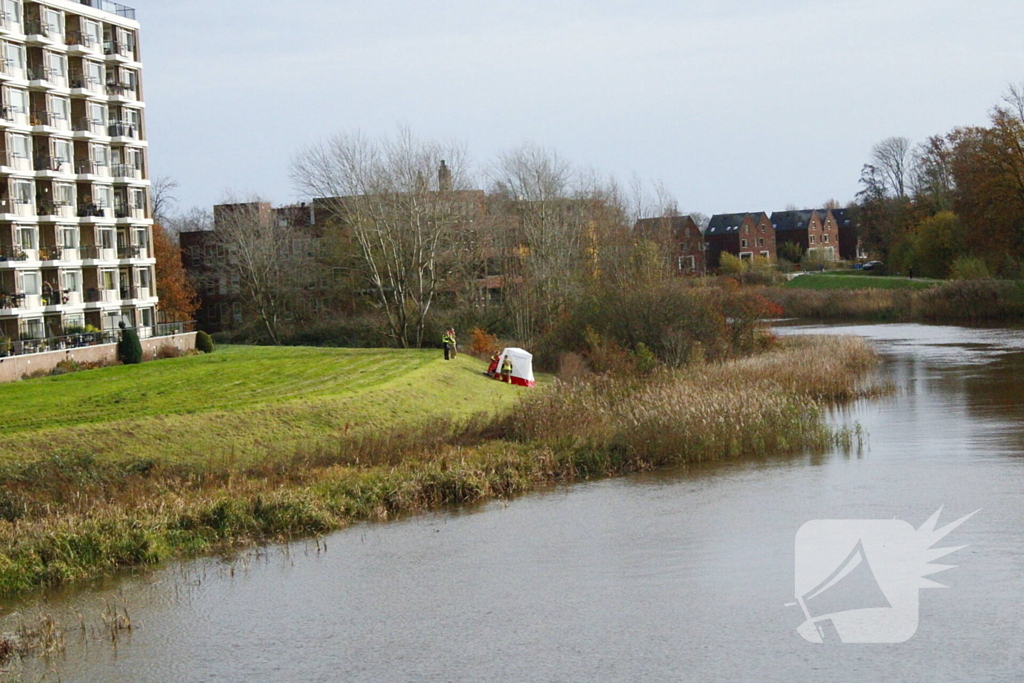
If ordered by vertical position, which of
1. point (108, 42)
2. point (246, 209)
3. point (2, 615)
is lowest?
point (2, 615)

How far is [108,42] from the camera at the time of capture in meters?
59.8

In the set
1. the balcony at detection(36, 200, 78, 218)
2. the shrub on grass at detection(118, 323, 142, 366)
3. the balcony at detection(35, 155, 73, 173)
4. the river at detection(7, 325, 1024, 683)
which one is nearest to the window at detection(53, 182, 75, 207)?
the balcony at detection(36, 200, 78, 218)

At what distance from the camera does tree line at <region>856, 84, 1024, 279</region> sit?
232 ft

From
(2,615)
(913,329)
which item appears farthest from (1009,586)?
(913,329)

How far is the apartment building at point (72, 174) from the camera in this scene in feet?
173

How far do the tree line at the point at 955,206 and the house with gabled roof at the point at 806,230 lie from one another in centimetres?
1117

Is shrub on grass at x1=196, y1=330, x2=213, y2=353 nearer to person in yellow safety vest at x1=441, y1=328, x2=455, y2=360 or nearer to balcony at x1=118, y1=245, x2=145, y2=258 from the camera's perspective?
balcony at x1=118, y1=245, x2=145, y2=258

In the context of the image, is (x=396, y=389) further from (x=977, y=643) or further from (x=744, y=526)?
(x=977, y=643)

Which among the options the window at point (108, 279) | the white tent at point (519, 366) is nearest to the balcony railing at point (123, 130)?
the window at point (108, 279)

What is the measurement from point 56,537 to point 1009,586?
1379 cm

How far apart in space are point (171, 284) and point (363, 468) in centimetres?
5185

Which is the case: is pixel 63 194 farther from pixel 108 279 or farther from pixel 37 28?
pixel 37 28

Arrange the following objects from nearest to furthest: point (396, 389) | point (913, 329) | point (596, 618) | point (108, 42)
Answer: point (596, 618) → point (396, 389) → point (108, 42) → point (913, 329)

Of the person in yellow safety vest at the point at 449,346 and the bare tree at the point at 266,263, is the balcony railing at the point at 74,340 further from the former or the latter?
the person in yellow safety vest at the point at 449,346
